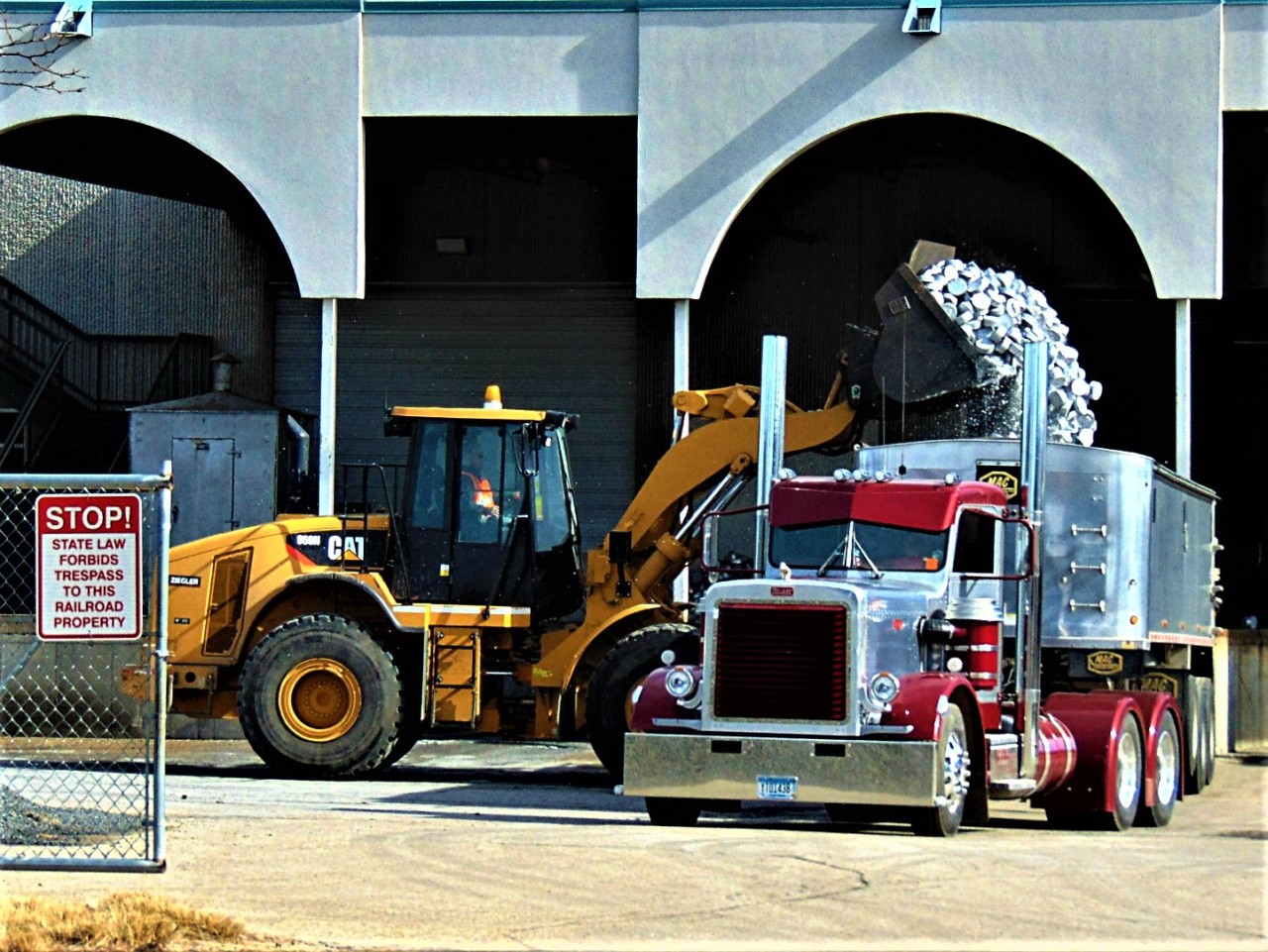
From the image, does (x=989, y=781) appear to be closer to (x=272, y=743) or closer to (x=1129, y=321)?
(x=272, y=743)

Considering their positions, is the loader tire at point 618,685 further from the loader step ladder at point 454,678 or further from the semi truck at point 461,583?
the loader step ladder at point 454,678

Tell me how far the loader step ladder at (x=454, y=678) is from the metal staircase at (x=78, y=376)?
12875 mm

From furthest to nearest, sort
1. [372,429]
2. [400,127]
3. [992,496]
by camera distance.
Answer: [372,429]
[400,127]
[992,496]

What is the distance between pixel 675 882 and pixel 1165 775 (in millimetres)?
7188

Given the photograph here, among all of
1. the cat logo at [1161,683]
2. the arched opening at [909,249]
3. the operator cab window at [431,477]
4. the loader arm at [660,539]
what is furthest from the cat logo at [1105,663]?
the arched opening at [909,249]

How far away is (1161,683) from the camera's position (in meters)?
19.8

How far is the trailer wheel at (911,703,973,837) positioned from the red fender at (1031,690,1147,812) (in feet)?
5.21

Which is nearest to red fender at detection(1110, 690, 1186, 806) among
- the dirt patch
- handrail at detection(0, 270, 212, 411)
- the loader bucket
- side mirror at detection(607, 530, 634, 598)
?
the loader bucket

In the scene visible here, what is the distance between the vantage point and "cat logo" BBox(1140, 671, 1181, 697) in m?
19.5

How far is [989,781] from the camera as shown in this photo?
14445mm

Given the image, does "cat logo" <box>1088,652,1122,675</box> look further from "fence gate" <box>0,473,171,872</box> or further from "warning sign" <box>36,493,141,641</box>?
"warning sign" <box>36,493,141,641</box>

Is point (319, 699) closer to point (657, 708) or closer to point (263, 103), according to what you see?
point (657, 708)

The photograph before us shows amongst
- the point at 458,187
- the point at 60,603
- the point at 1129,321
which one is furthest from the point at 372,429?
the point at 60,603

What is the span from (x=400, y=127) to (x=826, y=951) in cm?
2055
